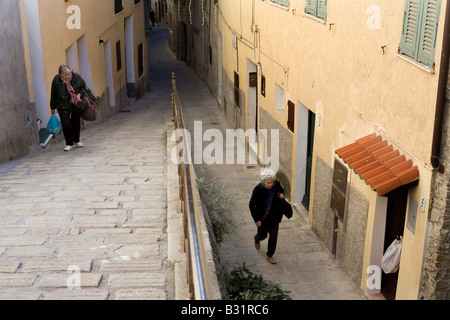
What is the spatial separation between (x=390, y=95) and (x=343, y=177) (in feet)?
6.38

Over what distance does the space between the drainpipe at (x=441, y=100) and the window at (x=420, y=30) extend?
21cm

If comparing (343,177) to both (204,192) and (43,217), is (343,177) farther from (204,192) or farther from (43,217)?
(43,217)

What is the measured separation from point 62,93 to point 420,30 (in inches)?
254

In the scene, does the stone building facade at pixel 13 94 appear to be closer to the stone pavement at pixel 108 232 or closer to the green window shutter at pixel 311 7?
the stone pavement at pixel 108 232

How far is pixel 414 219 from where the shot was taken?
22.3 feet

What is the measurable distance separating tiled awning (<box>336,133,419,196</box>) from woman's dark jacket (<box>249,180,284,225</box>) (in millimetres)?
1087

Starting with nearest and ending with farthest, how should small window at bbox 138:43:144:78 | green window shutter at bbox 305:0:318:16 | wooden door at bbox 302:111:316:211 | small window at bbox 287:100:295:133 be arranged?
green window shutter at bbox 305:0:318:16
wooden door at bbox 302:111:316:211
small window at bbox 287:100:295:133
small window at bbox 138:43:144:78

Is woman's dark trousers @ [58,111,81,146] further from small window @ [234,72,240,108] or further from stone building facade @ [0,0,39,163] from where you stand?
small window @ [234,72,240,108]

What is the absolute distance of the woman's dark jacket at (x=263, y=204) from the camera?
835cm

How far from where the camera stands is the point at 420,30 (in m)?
6.49

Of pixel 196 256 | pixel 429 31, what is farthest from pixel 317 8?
pixel 196 256

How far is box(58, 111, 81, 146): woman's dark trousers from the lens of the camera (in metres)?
10.8

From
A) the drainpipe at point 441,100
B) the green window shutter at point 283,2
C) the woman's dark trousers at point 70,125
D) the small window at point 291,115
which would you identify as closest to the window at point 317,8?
the green window shutter at point 283,2

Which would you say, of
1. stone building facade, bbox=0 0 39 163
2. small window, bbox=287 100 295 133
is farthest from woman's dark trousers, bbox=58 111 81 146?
small window, bbox=287 100 295 133
